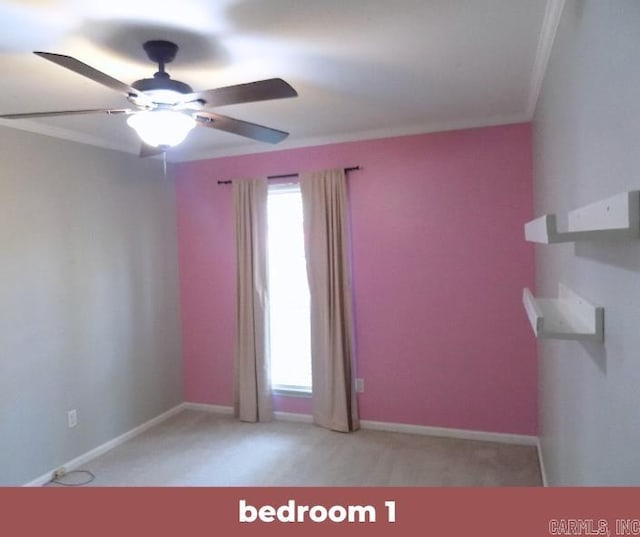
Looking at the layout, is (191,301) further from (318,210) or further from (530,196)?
(530,196)

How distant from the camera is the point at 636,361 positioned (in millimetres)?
884

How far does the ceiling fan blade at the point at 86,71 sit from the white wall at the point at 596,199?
1.49 m

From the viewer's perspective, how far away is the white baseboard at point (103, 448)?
299cm

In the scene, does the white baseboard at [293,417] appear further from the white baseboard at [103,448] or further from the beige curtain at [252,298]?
the white baseboard at [103,448]

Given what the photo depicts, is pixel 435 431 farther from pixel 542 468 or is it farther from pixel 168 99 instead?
pixel 168 99

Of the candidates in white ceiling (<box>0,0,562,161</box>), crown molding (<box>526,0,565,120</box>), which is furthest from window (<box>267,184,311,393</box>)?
crown molding (<box>526,0,565,120</box>)

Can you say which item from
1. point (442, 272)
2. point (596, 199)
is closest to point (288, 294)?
point (442, 272)

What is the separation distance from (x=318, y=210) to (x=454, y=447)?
210 cm

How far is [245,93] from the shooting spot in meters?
1.72

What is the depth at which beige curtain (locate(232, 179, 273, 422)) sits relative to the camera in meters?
3.92

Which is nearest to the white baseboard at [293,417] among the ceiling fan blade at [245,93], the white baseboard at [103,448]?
the white baseboard at [103,448]

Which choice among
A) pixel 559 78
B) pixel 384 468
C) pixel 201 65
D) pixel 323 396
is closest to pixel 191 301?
pixel 323 396

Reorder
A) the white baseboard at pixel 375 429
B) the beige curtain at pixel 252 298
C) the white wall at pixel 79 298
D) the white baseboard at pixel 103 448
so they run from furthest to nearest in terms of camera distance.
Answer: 1. the beige curtain at pixel 252 298
2. the white baseboard at pixel 375 429
3. the white baseboard at pixel 103 448
4. the white wall at pixel 79 298

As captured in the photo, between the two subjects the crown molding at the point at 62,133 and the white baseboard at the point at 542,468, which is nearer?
the white baseboard at the point at 542,468
